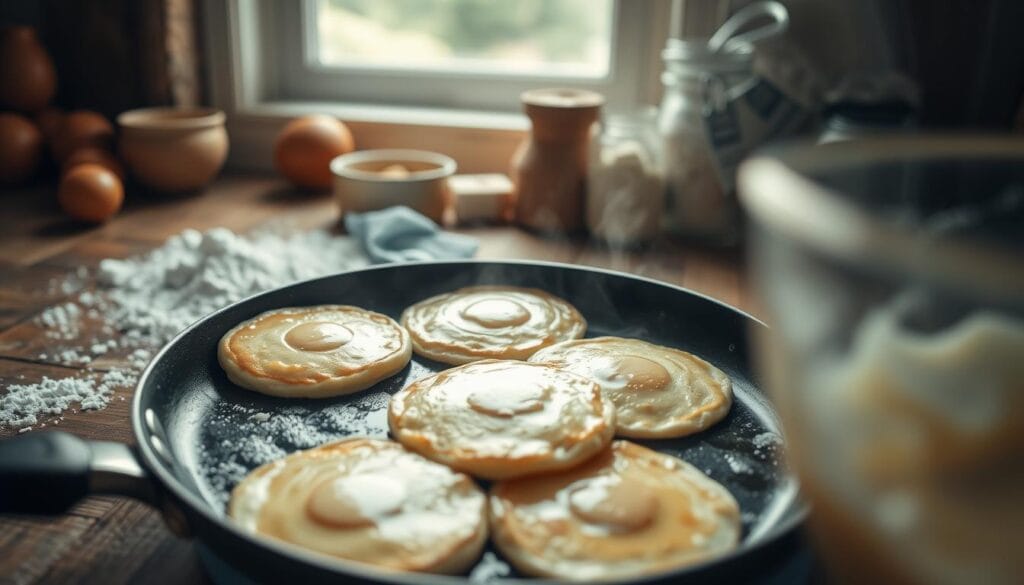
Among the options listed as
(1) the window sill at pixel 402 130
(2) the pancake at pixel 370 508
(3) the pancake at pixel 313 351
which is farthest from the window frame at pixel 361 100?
(2) the pancake at pixel 370 508

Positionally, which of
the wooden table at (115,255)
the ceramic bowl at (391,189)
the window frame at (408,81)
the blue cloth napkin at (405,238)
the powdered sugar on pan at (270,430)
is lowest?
the wooden table at (115,255)

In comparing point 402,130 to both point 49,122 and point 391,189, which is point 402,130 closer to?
point 391,189

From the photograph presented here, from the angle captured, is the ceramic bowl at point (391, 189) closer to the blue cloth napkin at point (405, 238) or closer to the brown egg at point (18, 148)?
the blue cloth napkin at point (405, 238)

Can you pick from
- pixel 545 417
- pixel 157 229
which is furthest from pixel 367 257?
pixel 545 417

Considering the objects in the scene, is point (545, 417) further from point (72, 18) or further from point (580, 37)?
point (72, 18)

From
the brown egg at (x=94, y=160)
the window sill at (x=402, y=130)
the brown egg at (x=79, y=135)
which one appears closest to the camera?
the brown egg at (x=94, y=160)

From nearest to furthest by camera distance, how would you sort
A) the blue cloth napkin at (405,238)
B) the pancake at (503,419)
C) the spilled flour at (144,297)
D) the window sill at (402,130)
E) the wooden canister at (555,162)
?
the pancake at (503,419) < the spilled flour at (144,297) < the blue cloth napkin at (405,238) < the wooden canister at (555,162) < the window sill at (402,130)

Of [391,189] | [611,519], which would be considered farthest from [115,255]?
[611,519]
